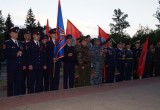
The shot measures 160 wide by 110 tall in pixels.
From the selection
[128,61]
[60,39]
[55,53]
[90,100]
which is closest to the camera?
[90,100]

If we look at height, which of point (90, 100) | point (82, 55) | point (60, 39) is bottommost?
point (90, 100)

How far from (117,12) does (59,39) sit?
296 feet

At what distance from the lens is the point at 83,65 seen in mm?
9844

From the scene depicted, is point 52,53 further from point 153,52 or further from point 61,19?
point 153,52

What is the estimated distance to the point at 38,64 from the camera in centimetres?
892

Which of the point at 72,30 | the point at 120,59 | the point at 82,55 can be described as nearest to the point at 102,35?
the point at 120,59

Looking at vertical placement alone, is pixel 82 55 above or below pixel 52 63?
above

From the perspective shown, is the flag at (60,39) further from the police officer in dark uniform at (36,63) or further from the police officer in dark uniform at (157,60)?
the police officer in dark uniform at (157,60)

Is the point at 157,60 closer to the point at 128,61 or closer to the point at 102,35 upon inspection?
the point at 128,61

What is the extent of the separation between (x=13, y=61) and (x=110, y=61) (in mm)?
4201

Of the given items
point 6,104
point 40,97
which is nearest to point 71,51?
point 40,97

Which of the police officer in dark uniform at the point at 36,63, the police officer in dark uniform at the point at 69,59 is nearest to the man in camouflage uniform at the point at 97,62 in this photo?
the police officer in dark uniform at the point at 69,59

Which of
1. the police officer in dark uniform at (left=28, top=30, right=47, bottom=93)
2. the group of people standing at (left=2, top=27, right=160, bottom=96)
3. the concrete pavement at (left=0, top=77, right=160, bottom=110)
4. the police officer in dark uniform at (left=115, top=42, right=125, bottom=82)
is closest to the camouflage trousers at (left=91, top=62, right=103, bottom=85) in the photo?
the group of people standing at (left=2, top=27, right=160, bottom=96)

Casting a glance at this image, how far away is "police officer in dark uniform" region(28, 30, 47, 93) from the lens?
28.8 ft
